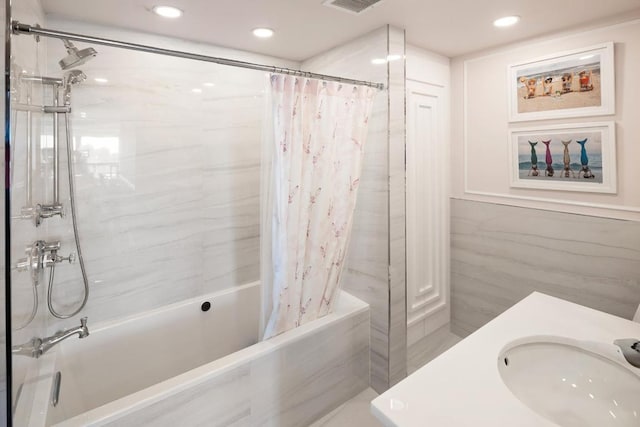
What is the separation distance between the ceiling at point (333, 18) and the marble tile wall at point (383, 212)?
0.16 m

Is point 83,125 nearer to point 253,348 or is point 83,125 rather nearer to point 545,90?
point 253,348

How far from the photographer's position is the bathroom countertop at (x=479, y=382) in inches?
34.6

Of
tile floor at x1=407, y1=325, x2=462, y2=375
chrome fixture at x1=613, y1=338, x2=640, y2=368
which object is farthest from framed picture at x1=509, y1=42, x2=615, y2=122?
tile floor at x1=407, y1=325, x2=462, y2=375

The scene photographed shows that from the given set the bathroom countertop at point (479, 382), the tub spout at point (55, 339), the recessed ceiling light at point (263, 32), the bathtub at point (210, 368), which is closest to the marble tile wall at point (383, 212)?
the bathtub at point (210, 368)

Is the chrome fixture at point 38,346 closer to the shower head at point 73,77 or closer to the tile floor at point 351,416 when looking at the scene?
the shower head at point 73,77

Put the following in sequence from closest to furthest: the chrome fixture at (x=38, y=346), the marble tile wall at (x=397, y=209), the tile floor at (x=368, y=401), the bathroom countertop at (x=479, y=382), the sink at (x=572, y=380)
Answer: the bathroom countertop at (x=479, y=382), the sink at (x=572, y=380), the chrome fixture at (x=38, y=346), the tile floor at (x=368, y=401), the marble tile wall at (x=397, y=209)

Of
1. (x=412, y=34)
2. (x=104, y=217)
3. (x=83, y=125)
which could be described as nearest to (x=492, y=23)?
(x=412, y=34)

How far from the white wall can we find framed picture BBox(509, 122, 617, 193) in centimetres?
4

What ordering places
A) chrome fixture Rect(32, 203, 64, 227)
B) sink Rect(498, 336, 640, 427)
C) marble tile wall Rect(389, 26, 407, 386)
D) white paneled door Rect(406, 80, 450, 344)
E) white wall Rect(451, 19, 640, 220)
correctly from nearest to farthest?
1. sink Rect(498, 336, 640, 427)
2. chrome fixture Rect(32, 203, 64, 227)
3. white wall Rect(451, 19, 640, 220)
4. marble tile wall Rect(389, 26, 407, 386)
5. white paneled door Rect(406, 80, 450, 344)

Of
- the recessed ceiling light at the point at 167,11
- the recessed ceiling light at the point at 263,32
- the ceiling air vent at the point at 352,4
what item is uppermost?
the recessed ceiling light at the point at 263,32

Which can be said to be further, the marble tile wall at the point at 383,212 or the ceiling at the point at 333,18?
the marble tile wall at the point at 383,212

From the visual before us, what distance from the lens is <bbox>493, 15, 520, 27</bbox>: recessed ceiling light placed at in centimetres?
201

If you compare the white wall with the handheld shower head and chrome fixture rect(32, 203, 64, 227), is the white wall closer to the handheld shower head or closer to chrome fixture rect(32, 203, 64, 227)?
the handheld shower head

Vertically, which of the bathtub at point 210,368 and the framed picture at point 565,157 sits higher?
the framed picture at point 565,157
